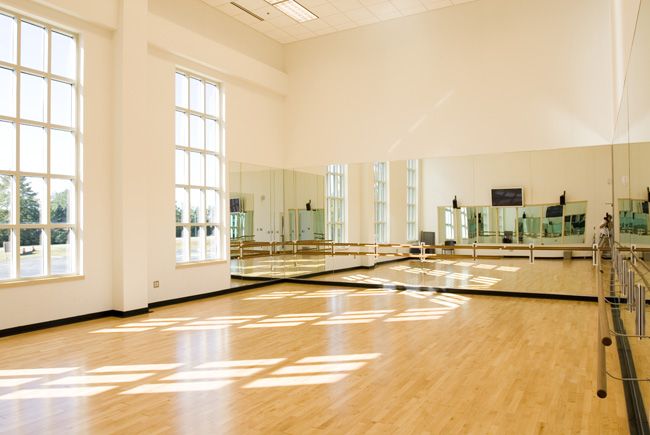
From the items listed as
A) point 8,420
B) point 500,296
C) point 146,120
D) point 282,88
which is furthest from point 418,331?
point 282,88

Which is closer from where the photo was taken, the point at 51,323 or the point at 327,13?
the point at 51,323

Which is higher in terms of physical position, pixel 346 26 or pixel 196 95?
pixel 346 26

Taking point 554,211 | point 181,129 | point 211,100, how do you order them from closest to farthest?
point 554,211, point 181,129, point 211,100

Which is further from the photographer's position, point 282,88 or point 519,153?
point 282,88

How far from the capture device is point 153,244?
834cm

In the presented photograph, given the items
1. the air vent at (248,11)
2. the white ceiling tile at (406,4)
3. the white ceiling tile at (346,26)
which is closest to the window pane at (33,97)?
the air vent at (248,11)

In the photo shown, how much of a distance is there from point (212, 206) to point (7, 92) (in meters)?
4.08

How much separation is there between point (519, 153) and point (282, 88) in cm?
570

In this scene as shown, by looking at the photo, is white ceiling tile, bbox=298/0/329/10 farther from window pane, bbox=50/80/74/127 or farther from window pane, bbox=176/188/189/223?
window pane, bbox=50/80/74/127

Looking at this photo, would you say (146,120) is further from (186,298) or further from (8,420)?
(8,420)

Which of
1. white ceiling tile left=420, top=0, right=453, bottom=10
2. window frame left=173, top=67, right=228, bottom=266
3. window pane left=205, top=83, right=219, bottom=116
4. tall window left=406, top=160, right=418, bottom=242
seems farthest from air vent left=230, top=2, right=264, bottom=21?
tall window left=406, top=160, right=418, bottom=242

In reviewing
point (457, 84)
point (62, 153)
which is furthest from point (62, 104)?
point (457, 84)

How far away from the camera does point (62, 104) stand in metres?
7.17

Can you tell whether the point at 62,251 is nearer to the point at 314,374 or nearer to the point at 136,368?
the point at 136,368
